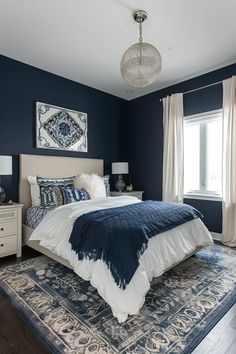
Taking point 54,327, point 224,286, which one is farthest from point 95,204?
point 224,286

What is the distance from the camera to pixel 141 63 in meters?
2.14

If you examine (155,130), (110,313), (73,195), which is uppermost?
(155,130)

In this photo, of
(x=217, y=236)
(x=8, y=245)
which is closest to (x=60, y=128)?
(x=8, y=245)

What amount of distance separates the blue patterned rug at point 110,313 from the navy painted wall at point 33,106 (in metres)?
1.61

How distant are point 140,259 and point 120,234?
0.86 feet

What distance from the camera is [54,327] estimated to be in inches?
63.9

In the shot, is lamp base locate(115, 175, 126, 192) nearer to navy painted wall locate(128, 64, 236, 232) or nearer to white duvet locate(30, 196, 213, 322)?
navy painted wall locate(128, 64, 236, 232)

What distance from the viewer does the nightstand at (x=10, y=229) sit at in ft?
9.37

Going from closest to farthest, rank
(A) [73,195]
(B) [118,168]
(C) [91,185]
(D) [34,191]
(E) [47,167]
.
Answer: (A) [73,195] → (D) [34,191] → (C) [91,185] → (E) [47,167] → (B) [118,168]

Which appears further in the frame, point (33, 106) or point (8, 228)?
point (33, 106)

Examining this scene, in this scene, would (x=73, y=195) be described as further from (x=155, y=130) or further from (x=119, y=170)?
(x=155, y=130)

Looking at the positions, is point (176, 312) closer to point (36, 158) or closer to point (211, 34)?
point (36, 158)

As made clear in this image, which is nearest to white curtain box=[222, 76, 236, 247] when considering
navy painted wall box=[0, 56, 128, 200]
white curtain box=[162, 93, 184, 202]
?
white curtain box=[162, 93, 184, 202]

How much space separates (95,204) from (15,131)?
5.93 ft
